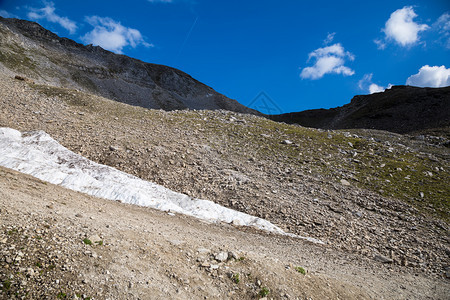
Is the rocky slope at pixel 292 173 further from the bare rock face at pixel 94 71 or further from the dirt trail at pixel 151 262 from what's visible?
the bare rock face at pixel 94 71

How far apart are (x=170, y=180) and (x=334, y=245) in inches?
519

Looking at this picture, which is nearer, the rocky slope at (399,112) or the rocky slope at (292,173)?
the rocky slope at (292,173)

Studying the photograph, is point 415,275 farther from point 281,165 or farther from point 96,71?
point 96,71

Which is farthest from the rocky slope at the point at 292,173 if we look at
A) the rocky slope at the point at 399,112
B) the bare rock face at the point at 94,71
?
the bare rock face at the point at 94,71

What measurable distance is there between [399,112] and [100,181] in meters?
108

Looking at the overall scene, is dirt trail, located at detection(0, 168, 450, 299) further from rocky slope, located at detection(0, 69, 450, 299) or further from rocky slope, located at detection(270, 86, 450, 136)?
rocky slope, located at detection(270, 86, 450, 136)

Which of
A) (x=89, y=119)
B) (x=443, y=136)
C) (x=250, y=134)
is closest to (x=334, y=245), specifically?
(x=250, y=134)

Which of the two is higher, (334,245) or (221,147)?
(221,147)

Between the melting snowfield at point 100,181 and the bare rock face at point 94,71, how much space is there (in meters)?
74.0

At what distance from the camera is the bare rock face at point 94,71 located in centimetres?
7906

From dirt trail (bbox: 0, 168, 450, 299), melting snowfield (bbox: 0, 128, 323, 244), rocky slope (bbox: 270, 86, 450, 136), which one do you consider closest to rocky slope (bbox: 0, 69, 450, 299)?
dirt trail (bbox: 0, 168, 450, 299)

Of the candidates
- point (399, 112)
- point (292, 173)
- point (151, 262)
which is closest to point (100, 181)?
point (151, 262)

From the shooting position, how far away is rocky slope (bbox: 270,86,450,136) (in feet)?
246

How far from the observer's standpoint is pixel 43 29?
110 meters
